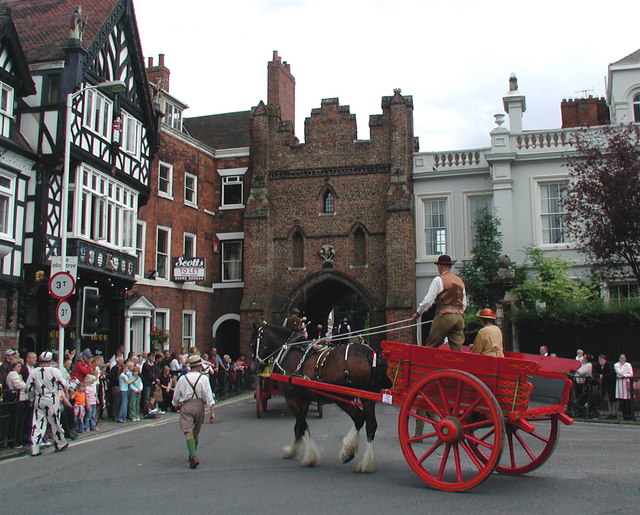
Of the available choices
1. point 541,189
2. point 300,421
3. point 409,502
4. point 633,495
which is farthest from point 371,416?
point 541,189

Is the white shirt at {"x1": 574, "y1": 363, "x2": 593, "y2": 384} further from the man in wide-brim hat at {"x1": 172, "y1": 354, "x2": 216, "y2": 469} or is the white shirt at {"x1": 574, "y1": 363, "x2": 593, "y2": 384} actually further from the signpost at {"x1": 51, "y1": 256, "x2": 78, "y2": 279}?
the signpost at {"x1": 51, "y1": 256, "x2": 78, "y2": 279}

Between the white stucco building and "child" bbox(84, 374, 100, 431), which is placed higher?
the white stucco building

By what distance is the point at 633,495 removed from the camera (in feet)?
23.1

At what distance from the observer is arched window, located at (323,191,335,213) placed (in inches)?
1207

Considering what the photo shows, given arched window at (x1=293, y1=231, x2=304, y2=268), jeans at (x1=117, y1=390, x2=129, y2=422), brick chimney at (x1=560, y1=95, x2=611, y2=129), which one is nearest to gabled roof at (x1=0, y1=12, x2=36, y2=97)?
jeans at (x1=117, y1=390, x2=129, y2=422)

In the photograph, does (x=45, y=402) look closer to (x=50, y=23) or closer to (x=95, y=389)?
(x=95, y=389)

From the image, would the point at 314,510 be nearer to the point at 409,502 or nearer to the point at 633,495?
the point at 409,502

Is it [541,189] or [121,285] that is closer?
[121,285]

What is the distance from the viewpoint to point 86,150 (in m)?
20.9

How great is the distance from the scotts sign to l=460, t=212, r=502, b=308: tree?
1057cm

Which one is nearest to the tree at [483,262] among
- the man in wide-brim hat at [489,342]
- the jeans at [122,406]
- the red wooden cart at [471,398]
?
the jeans at [122,406]

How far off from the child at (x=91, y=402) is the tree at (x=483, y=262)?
14.9 metres

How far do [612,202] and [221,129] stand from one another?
2225 cm

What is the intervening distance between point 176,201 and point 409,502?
24.1m
